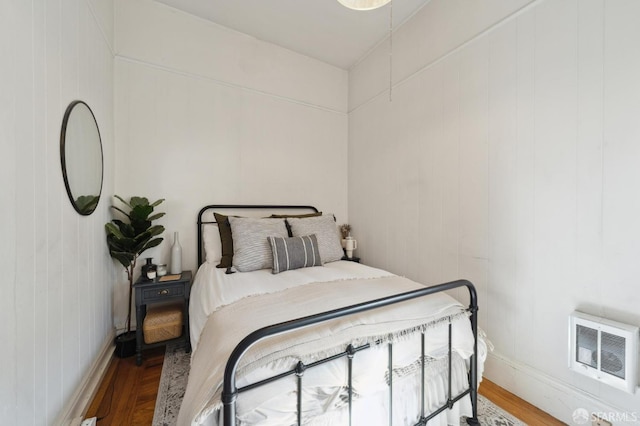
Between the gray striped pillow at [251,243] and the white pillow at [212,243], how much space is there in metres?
0.29

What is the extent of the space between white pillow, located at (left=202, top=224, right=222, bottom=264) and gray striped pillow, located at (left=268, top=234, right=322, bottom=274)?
0.62 metres

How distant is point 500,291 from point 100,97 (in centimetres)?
329

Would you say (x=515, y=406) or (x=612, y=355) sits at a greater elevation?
(x=612, y=355)

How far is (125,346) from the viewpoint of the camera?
6.59 ft

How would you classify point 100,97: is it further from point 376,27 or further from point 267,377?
point 376,27

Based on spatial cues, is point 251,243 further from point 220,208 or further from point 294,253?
point 220,208

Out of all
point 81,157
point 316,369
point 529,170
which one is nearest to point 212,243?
point 81,157

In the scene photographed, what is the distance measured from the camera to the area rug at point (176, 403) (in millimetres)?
Answer: 1422

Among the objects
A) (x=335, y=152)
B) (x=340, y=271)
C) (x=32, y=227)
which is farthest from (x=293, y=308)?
(x=335, y=152)

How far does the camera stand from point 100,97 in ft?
6.22

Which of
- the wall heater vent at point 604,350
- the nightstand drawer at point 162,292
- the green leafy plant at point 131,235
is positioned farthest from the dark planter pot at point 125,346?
the wall heater vent at point 604,350

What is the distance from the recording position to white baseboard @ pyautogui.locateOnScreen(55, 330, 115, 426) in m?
1.32

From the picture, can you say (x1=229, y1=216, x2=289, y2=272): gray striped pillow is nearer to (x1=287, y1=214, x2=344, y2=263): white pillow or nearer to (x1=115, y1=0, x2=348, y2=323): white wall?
(x1=287, y1=214, x2=344, y2=263): white pillow

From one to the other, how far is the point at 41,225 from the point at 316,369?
1.37 meters
